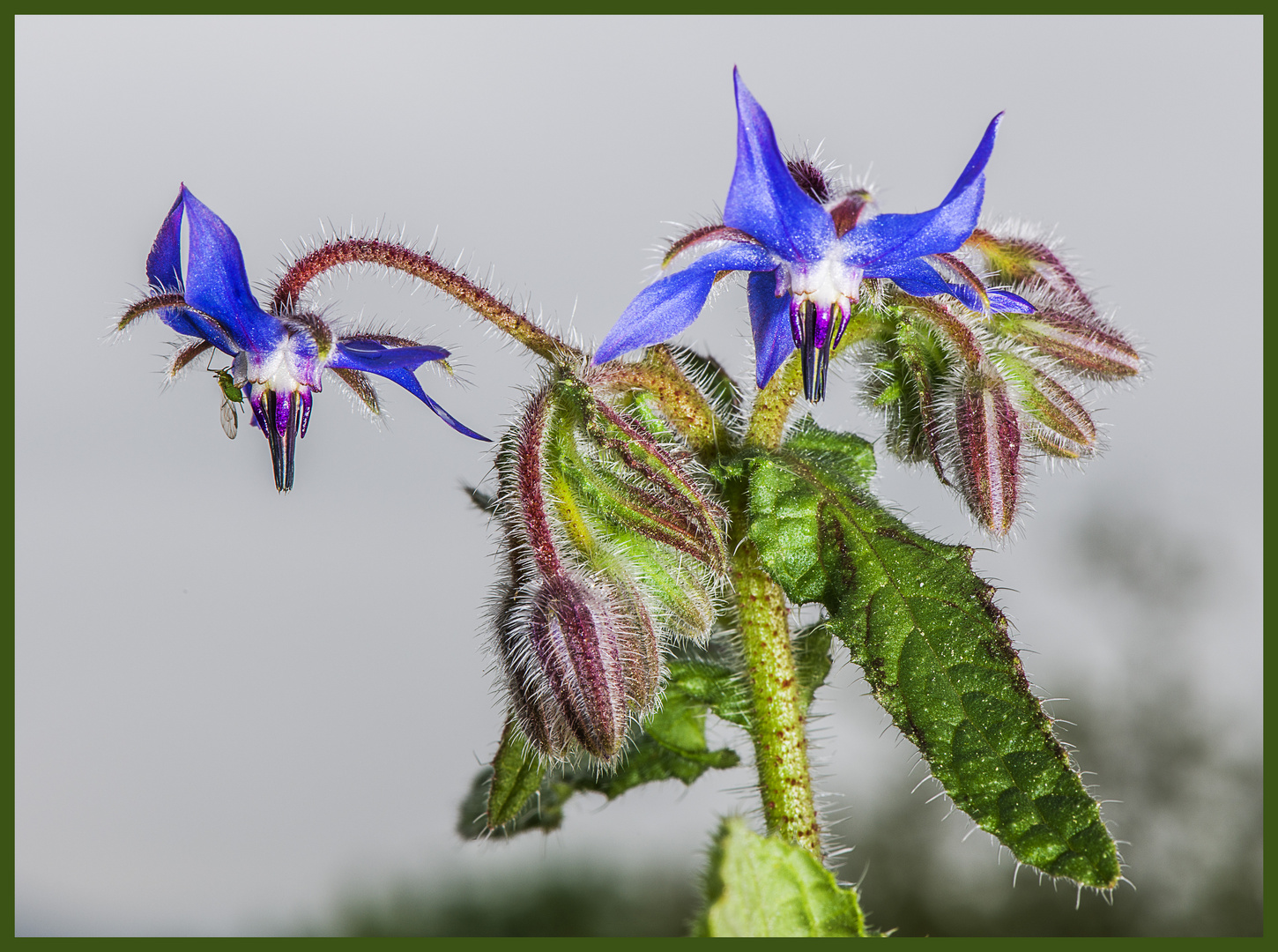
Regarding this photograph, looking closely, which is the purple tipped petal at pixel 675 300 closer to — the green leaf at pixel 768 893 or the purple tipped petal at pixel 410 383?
the purple tipped petal at pixel 410 383

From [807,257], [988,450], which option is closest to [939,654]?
[988,450]

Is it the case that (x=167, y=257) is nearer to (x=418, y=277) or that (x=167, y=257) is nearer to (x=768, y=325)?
(x=418, y=277)

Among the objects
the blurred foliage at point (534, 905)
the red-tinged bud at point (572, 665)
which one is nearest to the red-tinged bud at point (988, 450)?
the red-tinged bud at point (572, 665)

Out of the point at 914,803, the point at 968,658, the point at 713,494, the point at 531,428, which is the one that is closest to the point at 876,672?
the point at 968,658

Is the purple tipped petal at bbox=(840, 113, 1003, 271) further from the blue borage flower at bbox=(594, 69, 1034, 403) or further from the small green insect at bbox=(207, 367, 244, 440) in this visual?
the small green insect at bbox=(207, 367, 244, 440)

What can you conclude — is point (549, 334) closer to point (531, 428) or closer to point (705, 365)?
point (531, 428)

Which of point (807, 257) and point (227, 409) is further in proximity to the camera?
point (227, 409)
